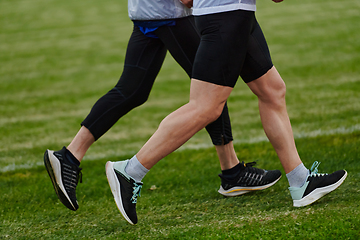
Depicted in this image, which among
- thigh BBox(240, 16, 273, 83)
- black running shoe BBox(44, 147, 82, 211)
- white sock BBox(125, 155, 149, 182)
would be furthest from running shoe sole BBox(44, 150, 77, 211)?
thigh BBox(240, 16, 273, 83)

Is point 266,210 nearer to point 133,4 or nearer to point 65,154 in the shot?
point 65,154

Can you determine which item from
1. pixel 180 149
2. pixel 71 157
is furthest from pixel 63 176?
pixel 180 149

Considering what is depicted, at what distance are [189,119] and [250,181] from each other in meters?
1.02

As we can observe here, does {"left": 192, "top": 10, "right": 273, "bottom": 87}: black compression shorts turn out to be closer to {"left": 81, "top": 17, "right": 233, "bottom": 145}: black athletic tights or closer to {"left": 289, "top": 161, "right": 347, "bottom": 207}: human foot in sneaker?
{"left": 81, "top": 17, "right": 233, "bottom": 145}: black athletic tights

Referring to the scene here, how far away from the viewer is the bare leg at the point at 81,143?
3.37 m

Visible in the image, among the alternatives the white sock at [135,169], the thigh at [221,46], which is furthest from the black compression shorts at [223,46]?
the white sock at [135,169]

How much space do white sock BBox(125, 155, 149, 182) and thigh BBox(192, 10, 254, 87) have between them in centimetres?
65

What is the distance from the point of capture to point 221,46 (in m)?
2.68

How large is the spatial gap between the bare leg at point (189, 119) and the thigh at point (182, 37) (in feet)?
1.59

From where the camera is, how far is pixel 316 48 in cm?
1164

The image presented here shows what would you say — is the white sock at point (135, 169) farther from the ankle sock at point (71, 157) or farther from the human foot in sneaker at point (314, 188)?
the human foot in sneaker at point (314, 188)

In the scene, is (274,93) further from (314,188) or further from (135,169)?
(135,169)

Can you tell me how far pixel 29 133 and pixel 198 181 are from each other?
10.7 ft

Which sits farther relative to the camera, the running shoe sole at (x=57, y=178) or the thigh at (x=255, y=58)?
the running shoe sole at (x=57, y=178)
